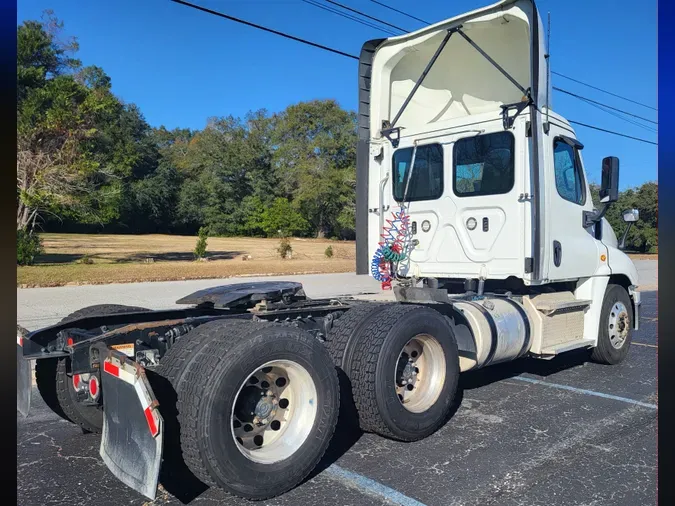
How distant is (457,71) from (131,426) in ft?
18.2

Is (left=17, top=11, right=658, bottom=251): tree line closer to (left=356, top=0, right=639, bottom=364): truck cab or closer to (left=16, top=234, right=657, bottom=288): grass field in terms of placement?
(left=16, top=234, right=657, bottom=288): grass field

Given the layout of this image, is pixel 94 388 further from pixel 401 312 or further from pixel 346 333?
pixel 401 312

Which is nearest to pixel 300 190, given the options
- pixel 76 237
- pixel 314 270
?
pixel 76 237

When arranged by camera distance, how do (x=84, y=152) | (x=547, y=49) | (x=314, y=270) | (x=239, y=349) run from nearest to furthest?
(x=239, y=349) < (x=547, y=49) < (x=84, y=152) < (x=314, y=270)

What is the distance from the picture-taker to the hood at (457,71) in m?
5.85

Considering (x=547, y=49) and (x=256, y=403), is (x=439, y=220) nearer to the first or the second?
(x=547, y=49)

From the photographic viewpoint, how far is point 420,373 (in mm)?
4707

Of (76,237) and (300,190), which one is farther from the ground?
(300,190)

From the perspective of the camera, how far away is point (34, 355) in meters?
3.72

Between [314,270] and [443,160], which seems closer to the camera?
[443,160]

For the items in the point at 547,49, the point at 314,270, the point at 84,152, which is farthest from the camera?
the point at 314,270

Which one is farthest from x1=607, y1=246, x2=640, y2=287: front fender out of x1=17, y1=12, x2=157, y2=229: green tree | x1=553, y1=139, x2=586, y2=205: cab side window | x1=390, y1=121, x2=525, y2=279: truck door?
x1=17, y1=12, x2=157, y2=229: green tree

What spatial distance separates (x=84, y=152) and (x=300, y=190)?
3154 cm

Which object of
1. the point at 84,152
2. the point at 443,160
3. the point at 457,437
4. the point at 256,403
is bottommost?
the point at 457,437
